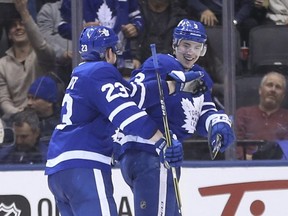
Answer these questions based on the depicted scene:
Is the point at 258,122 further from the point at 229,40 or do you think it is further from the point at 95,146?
the point at 95,146

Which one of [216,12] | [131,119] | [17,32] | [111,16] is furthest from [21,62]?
[131,119]

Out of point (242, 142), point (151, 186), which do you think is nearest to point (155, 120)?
point (151, 186)

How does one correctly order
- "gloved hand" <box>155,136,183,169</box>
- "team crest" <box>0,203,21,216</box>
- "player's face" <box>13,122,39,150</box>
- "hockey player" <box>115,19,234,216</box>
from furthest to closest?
"player's face" <box>13,122,39,150</box> < "team crest" <box>0,203,21,216</box> < "hockey player" <box>115,19,234,216</box> < "gloved hand" <box>155,136,183,169</box>

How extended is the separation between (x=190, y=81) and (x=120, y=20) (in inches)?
74.2

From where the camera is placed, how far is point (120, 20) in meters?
7.96

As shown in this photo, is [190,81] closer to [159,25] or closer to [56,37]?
[159,25]

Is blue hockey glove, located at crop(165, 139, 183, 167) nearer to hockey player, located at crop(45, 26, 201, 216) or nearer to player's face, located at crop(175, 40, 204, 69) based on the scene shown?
hockey player, located at crop(45, 26, 201, 216)

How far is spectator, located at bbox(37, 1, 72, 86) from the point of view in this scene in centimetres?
789

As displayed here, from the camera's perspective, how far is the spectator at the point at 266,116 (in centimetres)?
789

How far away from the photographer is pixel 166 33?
7930 mm

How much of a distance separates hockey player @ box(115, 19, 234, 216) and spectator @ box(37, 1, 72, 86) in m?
1.54

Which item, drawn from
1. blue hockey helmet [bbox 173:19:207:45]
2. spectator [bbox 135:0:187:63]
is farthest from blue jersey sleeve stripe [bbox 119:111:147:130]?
Answer: spectator [bbox 135:0:187:63]

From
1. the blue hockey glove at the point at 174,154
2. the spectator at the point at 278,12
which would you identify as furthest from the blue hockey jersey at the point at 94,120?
the spectator at the point at 278,12

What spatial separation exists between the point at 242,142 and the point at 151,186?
1706 millimetres
